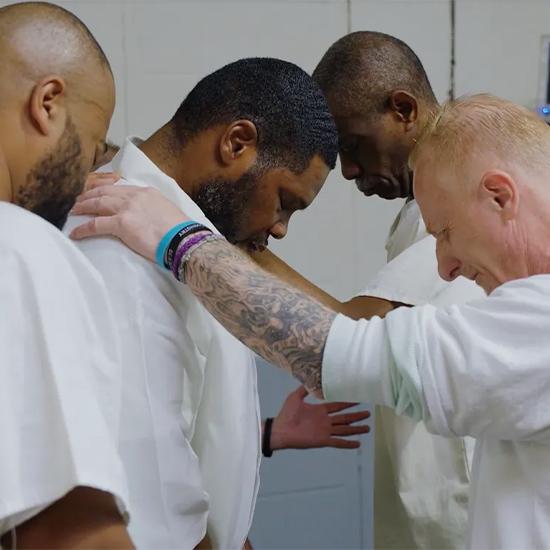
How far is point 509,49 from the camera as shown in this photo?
3021 millimetres

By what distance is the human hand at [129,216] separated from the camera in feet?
4.05

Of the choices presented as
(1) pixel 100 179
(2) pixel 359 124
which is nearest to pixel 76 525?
(1) pixel 100 179

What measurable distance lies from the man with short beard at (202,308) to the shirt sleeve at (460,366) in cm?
21

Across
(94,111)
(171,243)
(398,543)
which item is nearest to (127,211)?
(171,243)

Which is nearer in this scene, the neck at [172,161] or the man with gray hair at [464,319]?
the man with gray hair at [464,319]

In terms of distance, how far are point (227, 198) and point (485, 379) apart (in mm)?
533

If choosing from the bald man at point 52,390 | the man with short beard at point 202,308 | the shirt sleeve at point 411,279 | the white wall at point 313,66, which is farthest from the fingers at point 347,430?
the bald man at point 52,390

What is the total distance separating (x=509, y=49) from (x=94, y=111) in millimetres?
2195

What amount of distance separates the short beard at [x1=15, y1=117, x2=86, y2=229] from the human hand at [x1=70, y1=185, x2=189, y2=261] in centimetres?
13

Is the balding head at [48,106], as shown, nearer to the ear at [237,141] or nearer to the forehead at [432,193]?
the ear at [237,141]

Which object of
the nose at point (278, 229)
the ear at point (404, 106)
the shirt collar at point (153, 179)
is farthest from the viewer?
the ear at point (404, 106)

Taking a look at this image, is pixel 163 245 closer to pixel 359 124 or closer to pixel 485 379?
pixel 485 379

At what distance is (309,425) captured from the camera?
6.61 feet

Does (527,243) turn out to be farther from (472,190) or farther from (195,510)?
(195,510)
